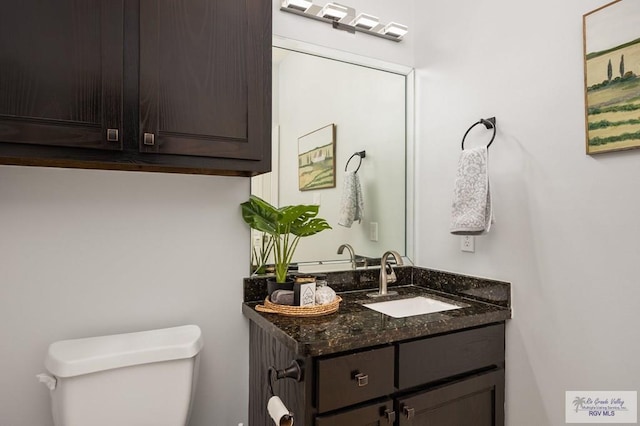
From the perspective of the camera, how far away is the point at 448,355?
55.5 inches

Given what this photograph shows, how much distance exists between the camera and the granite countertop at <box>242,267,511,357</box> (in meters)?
1.18

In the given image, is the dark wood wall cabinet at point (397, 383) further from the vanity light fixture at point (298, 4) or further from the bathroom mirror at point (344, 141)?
the vanity light fixture at point (298, 4)

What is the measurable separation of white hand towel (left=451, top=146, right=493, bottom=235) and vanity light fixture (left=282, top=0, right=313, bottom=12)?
3.22 ft

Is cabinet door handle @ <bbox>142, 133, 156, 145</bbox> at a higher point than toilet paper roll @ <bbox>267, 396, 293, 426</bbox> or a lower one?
higher

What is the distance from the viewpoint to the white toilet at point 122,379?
44.7 inches

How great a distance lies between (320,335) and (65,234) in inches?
38.3

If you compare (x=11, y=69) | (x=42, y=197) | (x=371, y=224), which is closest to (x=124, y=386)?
(x=42, y=197)

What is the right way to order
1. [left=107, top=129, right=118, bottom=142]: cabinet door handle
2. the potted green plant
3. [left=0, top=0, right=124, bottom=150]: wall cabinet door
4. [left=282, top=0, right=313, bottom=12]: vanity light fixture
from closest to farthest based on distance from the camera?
[left=0, top=0, right=124, bottom=150]: wall cabinet door
[left=107, top=129, right=118, bottom=142]: cabinet door handle
the potted green plant
[left=282, top=0, right=313, bottom=12]: vanity light fixture

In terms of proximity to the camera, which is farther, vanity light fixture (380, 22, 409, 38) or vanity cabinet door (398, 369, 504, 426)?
vanity light fixture (380, 22, 409, 38)

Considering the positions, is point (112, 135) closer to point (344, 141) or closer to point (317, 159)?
point (317, 159)

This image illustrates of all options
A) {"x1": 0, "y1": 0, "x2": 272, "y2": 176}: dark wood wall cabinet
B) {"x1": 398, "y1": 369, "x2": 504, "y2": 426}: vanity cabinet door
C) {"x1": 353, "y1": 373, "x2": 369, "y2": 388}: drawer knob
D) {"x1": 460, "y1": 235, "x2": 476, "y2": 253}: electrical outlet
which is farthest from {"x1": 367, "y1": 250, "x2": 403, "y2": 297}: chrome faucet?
{"x1": 0, "y1": 0, "x2": 272, "y2": 176}: dark wood wall cabinet

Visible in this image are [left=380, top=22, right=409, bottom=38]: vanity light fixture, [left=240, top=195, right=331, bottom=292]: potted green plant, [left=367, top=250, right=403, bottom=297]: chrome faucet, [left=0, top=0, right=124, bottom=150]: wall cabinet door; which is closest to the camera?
[left=0, top=0, right=124, bottom=150]: wall cabinet door

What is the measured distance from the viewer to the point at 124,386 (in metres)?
1.20

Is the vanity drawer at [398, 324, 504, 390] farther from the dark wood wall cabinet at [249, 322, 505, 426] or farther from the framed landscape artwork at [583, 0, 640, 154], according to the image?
the framed landscape artwork at [583, 0, 640, 154]
